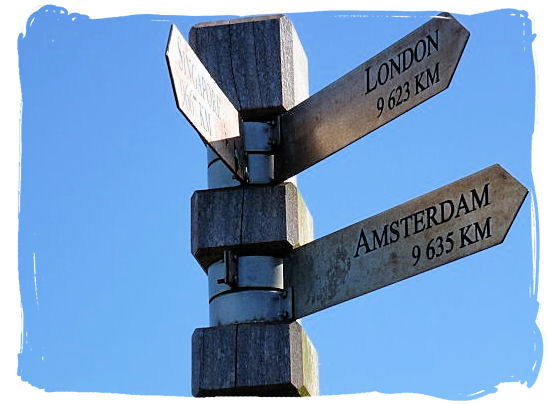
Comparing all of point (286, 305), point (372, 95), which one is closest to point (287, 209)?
point (286, 305)

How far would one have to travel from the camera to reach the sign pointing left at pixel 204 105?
3254 millimetres

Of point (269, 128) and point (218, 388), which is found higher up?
point (269, 128)

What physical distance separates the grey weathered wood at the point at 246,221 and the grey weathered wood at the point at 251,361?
0.22m

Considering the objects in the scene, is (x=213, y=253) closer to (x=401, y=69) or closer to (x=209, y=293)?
(x=209, y=293)

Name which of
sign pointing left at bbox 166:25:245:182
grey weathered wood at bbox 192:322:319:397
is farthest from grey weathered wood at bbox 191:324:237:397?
sign pointing left at bbox 166:25:245:182

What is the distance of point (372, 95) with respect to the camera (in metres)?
3.59

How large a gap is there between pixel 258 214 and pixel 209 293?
26 cm

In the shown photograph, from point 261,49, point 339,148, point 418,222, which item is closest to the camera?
point 418,222

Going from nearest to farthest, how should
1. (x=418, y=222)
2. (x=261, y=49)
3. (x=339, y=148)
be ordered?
(x=418, y=222)
(x=339, y=148)
(x=261, y=49)

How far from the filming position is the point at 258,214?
12.2 ft

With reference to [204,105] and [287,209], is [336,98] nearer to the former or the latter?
[287,209]

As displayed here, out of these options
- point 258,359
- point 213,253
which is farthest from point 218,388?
point 213,253

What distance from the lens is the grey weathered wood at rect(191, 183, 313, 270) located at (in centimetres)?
369

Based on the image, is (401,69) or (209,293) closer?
(401,69)
